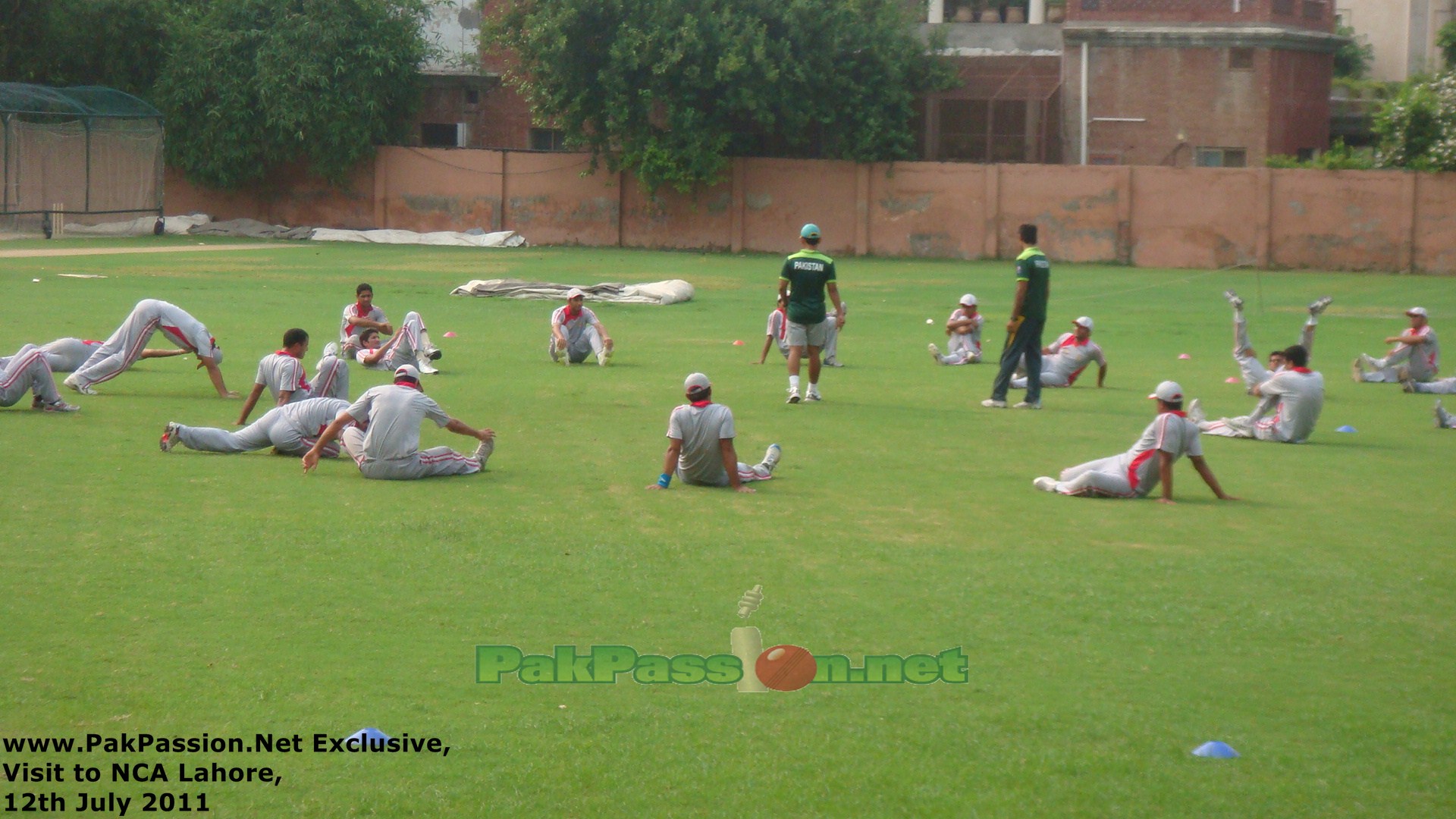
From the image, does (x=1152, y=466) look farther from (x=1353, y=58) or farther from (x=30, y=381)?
(x=1353, y=58)

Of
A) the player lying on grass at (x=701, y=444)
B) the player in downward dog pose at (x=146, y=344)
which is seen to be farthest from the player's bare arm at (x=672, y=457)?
the player in downward dog pose at (x=146, y=344)

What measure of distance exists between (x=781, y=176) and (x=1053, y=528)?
3453cm

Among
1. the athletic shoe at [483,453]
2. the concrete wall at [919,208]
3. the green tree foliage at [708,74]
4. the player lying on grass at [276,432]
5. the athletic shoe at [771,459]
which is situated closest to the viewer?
the athletic shoe at [771,459]

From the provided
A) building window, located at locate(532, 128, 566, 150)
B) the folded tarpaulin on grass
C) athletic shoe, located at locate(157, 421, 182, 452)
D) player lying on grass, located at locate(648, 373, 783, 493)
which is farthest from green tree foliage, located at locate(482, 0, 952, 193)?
player lying on grass, located at locate(648, 373, 783, 493)

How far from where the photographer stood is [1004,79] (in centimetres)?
4441

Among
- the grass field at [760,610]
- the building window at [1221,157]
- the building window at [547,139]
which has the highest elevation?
the building window at [547,139]

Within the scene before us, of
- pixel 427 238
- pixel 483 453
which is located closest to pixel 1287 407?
pixel 483 453

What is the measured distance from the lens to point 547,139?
48.4 metres

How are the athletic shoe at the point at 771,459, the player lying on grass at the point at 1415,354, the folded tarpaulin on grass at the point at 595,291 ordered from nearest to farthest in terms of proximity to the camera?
the athletic shoe at the point at 771,459 → the player lying on grass at the point at 1415,354 → the folded tarpaulin on grass at the point at 595,291

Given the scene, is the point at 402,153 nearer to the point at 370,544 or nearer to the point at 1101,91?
the point at 1101,91

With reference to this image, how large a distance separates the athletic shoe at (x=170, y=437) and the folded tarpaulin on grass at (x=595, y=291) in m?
15.3

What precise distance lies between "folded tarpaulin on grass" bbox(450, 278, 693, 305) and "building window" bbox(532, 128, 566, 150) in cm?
2132

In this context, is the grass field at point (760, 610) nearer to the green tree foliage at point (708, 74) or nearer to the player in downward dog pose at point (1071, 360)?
the player in downward dog pose at point (1071, 360)

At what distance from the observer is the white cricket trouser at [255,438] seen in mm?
11609
